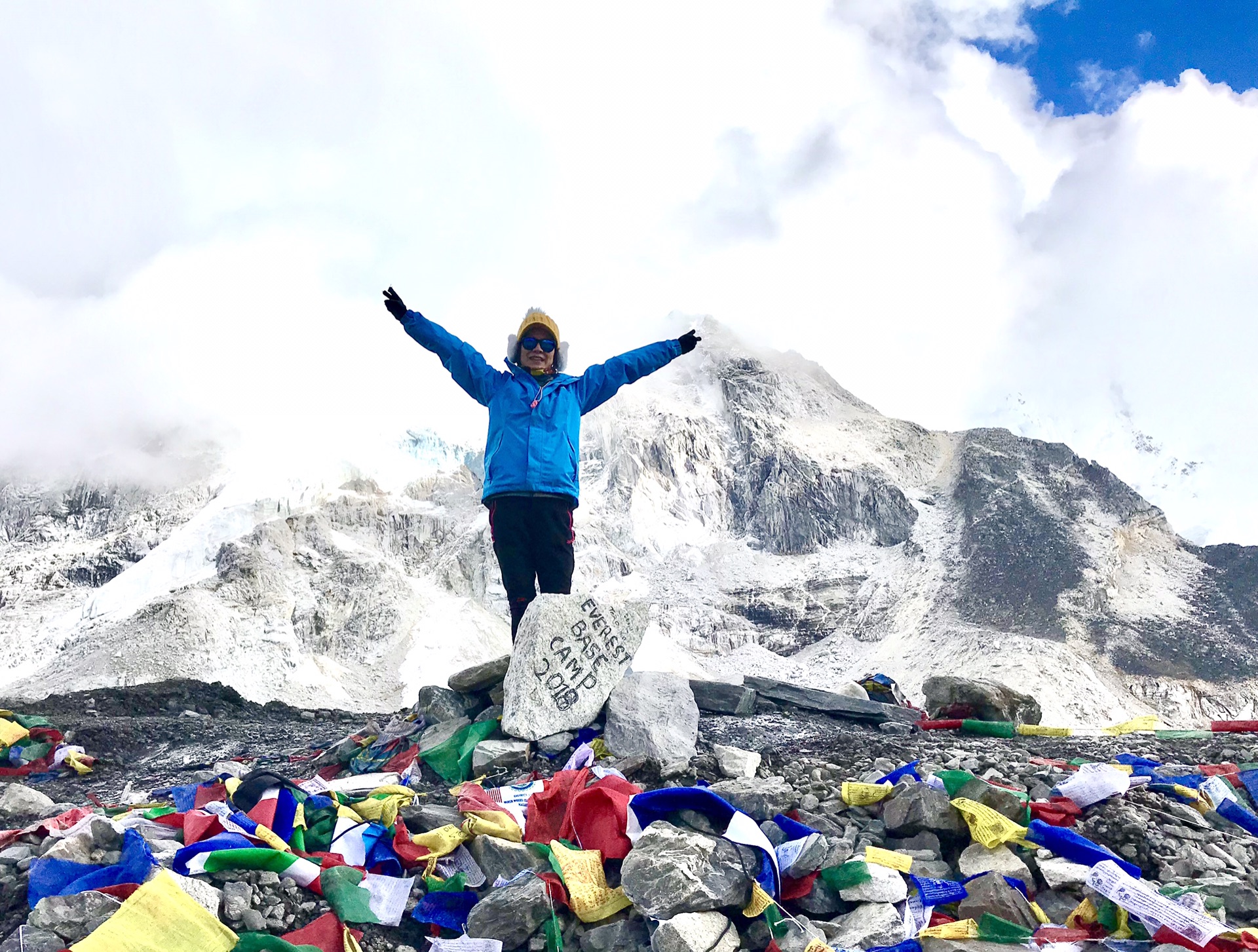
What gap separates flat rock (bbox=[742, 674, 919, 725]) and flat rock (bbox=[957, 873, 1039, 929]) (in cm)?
500

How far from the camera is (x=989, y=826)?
3.17 metres

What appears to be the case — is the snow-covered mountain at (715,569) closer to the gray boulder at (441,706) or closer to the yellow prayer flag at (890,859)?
the gray boulder at (441,706)

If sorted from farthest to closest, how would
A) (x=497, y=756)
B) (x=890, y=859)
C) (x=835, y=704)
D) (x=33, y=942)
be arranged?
(x=835, y=704) < (x=497, y=756) < (x=890, y=859) < (x=33, y=942)

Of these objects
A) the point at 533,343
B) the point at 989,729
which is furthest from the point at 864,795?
the point at 989,729

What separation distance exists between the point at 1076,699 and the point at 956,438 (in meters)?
29.7

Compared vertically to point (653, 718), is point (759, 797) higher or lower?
higher

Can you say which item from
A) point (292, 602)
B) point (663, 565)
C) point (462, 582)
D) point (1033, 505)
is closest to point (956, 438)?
point (1033, 505)

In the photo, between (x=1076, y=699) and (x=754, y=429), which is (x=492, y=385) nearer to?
(x=1076, y=699)

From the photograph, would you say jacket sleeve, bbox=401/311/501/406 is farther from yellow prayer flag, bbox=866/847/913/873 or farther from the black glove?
yellow prayer flag, bbox=866/847/913/873

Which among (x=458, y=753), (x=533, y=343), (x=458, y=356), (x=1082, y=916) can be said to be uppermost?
(x=533, y=343)

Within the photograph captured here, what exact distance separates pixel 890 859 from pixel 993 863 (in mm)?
396

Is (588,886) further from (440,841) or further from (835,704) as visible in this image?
(835,704)

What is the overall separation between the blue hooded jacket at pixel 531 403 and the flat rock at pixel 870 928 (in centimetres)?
332

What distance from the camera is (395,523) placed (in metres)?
49.9
